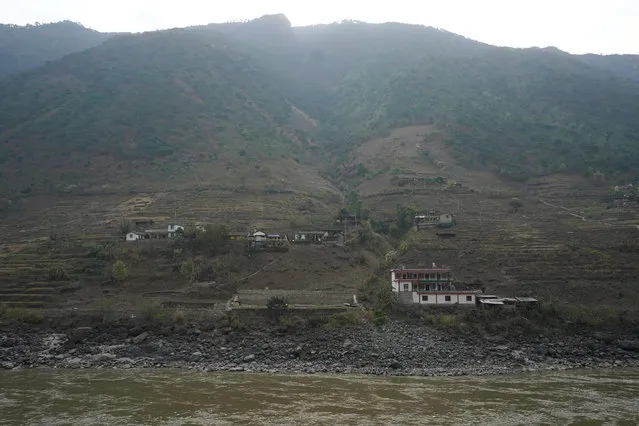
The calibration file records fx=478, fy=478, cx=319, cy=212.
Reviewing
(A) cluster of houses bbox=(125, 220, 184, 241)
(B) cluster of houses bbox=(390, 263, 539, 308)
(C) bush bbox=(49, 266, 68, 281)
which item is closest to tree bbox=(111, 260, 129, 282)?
(C) bush bbox=(49, 266, 68, 281)

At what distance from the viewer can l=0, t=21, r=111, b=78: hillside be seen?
6845 inches

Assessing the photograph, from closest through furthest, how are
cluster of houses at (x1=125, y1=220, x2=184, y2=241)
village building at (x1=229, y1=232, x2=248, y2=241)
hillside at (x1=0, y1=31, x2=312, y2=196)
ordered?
village building at (x1=229, y1=232, x2=248, y2=241) < cluster of houses at (x1=125, y1=220, x2=184, y2=241) < hillside at (x1=0, y1=31, x2=312, y2=196)

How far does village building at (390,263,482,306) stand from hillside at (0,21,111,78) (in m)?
176

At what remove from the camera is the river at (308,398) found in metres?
23.0

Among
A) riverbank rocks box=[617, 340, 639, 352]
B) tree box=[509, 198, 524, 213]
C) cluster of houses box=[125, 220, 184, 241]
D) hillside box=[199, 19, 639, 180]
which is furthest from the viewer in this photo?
hillside box=[199, 19, 639, 180]

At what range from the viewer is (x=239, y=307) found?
131 feet

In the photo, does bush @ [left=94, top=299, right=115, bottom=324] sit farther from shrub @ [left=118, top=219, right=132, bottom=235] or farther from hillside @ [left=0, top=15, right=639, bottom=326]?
shrub @ [left=118, top=219, right=132, bottom=235]

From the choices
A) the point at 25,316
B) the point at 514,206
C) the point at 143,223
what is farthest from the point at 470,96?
the point at 25,316

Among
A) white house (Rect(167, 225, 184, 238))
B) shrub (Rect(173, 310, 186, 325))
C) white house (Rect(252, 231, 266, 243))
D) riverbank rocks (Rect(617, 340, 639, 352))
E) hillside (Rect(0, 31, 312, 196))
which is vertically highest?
hillside (Rect(0, 31, 312, 196))

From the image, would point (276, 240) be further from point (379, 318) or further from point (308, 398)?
point (308, 398)

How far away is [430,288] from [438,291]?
1509 millimetres

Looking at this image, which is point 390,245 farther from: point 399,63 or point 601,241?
point 399,63

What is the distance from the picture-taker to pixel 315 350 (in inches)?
1342

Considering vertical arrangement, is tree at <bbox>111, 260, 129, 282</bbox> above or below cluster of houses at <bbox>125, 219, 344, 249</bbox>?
below
